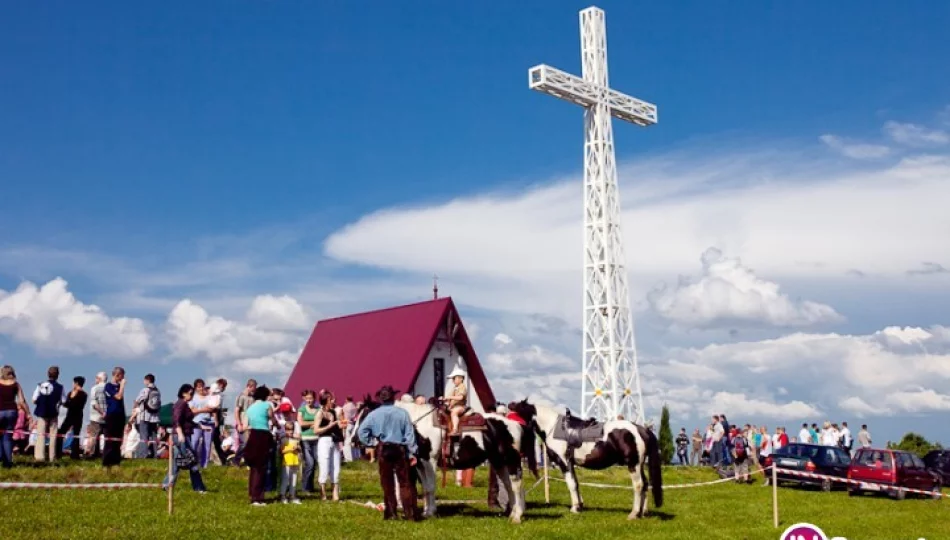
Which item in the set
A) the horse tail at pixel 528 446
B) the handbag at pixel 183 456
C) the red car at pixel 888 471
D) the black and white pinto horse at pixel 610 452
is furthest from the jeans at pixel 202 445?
the red car at pixel 888 471

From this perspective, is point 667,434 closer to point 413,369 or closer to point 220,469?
point 413,369

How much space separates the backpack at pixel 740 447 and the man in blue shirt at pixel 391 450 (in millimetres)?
19197

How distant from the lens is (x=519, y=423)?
1877cm

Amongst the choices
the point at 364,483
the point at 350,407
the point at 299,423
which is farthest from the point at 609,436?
the point at 350,407

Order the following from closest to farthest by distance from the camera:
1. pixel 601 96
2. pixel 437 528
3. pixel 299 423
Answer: pixel 437 528, pixel 299 423, pixel 601 96

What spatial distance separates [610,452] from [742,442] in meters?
16.2

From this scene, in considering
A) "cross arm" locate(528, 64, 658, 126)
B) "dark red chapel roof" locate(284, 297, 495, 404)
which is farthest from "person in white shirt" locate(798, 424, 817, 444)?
"cross arm" locate(528, 64, 658, 126)

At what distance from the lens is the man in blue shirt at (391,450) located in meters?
17.6

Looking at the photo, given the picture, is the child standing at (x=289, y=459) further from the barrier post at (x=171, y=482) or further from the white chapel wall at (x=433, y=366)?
the white chapel wall at (x=433, y=366)

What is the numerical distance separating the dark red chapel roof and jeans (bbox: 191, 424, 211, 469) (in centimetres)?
1415

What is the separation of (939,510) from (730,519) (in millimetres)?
8269

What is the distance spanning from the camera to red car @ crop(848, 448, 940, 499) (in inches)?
1208

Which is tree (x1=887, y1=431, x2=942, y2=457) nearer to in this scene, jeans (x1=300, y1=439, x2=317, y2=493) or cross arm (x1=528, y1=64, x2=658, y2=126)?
cross arm (x1=528, y1=64, x2=658, y2=126)

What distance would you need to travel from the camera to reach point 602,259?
166 ft
